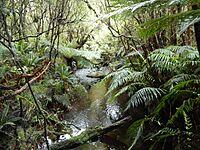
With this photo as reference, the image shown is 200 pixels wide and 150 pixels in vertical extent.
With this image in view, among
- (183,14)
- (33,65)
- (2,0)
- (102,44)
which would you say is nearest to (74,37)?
(102,44)

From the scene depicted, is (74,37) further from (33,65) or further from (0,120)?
(0,120)

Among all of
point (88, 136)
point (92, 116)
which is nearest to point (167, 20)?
point (88, 136)

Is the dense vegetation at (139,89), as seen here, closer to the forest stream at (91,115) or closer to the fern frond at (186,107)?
the fern frond at (186,107)

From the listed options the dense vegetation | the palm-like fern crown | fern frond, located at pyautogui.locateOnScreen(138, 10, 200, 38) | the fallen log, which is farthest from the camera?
the fallen log

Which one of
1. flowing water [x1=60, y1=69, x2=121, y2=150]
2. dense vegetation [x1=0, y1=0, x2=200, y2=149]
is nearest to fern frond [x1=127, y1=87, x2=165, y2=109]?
dense vegetation [x1=0, y1=0, x2=200, y2=149]

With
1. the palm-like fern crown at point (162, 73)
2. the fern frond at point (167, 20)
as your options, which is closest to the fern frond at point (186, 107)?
the palm-like fern crown at point (162, 73)

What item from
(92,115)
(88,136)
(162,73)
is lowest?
(92,115)

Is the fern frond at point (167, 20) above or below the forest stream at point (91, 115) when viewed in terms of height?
above

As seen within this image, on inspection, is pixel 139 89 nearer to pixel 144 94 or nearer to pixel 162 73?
pixel 162 73

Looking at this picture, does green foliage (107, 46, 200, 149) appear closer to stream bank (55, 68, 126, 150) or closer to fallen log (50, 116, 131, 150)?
fallen log (50, 116, 131, 150)

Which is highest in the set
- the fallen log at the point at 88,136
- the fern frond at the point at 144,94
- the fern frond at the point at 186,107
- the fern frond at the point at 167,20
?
the fern frond at the point at 167,20

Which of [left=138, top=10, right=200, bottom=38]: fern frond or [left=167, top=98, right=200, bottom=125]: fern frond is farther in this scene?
[left=167, top=98, right=200, bottom=125]: fern frond

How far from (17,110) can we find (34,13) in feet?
21.5

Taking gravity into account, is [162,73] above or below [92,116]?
above
